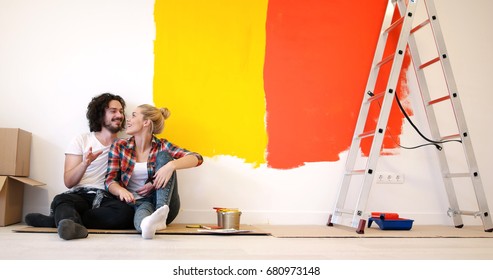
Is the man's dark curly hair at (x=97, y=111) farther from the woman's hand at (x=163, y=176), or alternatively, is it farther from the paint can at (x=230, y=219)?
the paint can at (x=230, y=219)

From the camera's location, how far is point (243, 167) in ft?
10.0

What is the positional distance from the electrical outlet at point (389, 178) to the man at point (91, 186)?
169cm

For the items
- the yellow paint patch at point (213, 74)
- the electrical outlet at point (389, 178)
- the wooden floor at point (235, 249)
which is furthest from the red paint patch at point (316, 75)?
the wooden floor at point (235, 249)

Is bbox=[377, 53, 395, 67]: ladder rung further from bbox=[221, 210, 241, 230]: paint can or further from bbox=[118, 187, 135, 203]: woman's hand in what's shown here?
bbox=[118, 187, 135, 203]: woman's hand

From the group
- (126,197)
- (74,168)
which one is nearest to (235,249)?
(126,197)

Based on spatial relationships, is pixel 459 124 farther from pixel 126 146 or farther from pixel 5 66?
pixel 5 66

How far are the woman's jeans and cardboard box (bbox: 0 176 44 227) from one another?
2.20 ft

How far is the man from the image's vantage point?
85.2 inches

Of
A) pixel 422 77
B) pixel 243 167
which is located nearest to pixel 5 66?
pixel 243 167

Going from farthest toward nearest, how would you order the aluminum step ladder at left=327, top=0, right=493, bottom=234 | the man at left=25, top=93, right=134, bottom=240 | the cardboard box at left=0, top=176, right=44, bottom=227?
the aluminum step ladder at left=327, top=0, right=493, bottom=234 → the cardboard box at left=0, top=176, right=44, bottom=227 → the man at left=25, top=93, right=134, bottom=240

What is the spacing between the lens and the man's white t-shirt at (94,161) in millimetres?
2683

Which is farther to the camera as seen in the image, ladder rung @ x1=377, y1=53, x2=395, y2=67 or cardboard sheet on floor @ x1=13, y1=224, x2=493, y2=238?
ladder rung @ x1=377, y1=53, x2=395, y2=67

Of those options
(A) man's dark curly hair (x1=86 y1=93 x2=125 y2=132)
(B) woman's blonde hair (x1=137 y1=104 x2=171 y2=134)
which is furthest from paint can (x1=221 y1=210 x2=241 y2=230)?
(A) man's dark curly hair (x1=86 y1=93 x2=125 y2=132)

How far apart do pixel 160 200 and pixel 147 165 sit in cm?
30
